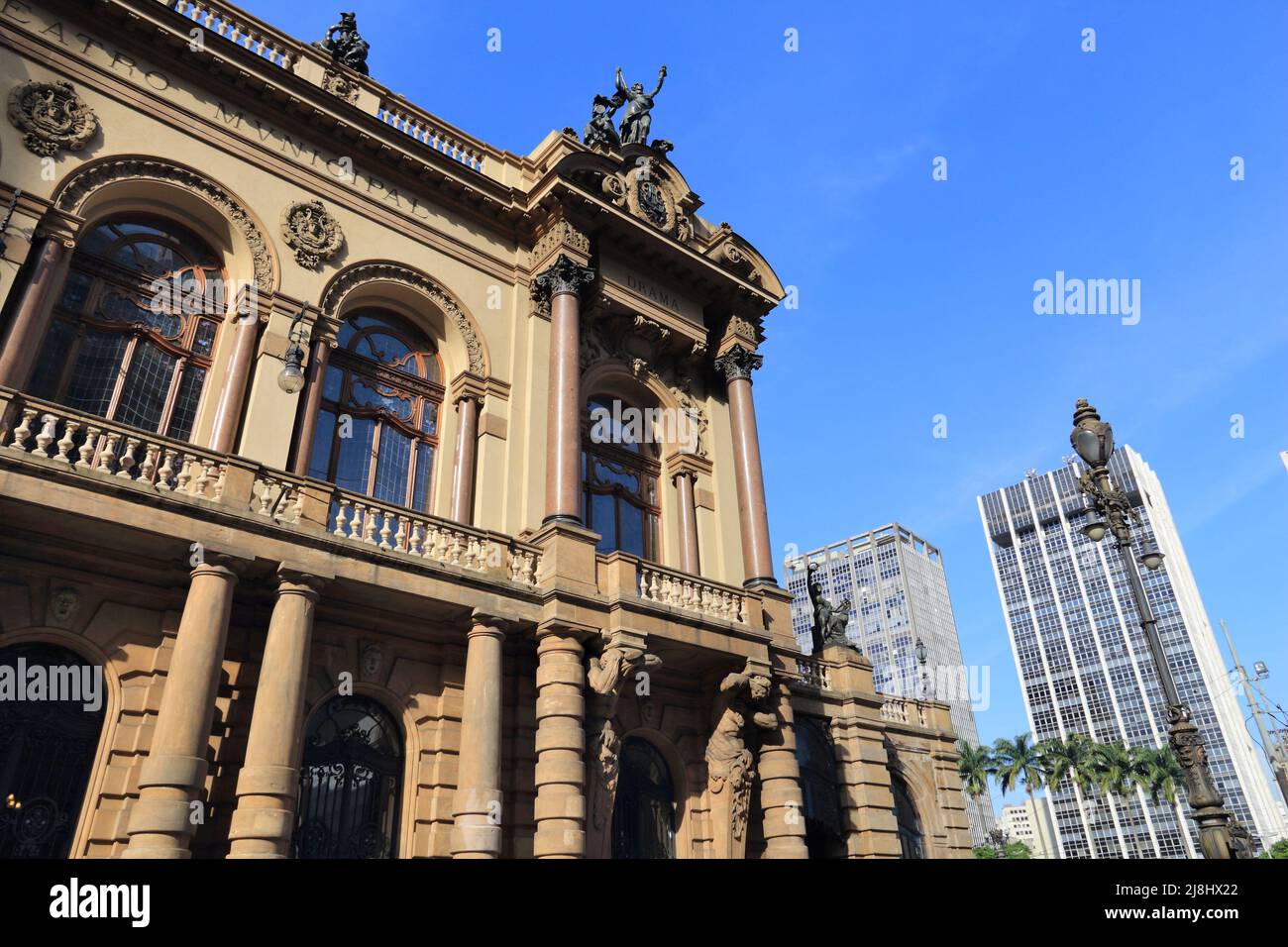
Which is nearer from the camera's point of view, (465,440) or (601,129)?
(465,440)

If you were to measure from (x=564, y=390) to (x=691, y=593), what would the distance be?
186 inches

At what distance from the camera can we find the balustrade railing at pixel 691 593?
15875mm

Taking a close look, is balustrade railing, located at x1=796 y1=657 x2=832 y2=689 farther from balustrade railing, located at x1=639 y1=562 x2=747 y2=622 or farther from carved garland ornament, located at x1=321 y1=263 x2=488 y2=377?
carved garland ornament, located at x1=321 y1=263 x2=488 y2=377

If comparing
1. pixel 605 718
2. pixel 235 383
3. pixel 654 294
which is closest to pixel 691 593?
pixel 605 718

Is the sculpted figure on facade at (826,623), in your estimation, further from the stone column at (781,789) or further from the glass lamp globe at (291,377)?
the glass lamp globe at (291,377)

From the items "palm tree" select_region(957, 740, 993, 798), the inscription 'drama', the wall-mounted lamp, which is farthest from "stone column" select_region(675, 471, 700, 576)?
"palm tree" select_region(957, 740, 993, 798)

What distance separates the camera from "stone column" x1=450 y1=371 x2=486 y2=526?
52.9 ft

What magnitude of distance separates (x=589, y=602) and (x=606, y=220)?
9.10 m

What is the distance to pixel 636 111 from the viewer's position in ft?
74.3

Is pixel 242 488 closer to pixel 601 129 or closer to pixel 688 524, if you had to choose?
pixel 688 524

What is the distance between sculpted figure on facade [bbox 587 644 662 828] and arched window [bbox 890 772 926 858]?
429 inches

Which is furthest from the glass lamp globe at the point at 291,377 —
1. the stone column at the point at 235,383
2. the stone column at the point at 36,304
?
the stone column at the point at 36,304

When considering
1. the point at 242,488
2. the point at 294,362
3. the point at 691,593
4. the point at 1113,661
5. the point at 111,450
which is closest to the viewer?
the point at 111,450
